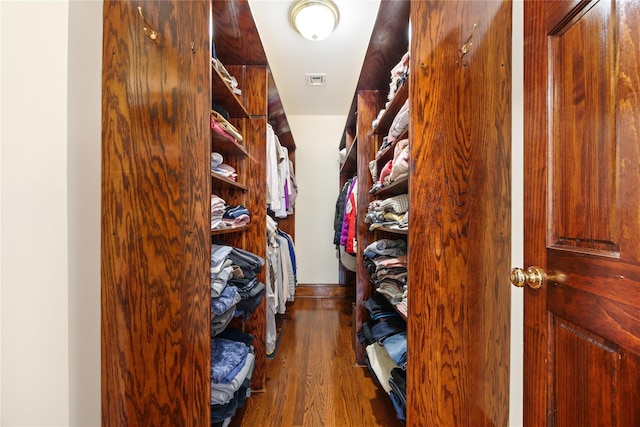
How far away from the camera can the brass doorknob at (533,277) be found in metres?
0.62

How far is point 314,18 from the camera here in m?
1.60

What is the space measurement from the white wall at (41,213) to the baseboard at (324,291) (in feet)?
8.04

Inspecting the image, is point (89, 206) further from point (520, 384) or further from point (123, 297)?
point (520, 384)

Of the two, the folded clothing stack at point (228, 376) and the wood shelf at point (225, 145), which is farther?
the wood shelf at point (225, 145)

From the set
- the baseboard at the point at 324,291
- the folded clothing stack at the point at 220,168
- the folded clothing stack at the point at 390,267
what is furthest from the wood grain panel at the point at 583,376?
the baseboard at the point at 324,291

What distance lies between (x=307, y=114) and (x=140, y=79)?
2.51 meters

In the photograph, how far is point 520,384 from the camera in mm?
788

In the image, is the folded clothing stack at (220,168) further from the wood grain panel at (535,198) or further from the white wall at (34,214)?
the wood grain panel at (535,198)

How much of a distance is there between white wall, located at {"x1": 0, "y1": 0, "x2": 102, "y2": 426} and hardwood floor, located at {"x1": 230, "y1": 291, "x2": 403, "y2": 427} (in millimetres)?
953

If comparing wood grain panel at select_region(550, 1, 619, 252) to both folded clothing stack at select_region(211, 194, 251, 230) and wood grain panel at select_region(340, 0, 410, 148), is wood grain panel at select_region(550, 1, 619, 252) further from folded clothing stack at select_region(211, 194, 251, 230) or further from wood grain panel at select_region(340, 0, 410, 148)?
folded clothing stack at select_region(211, 194, 251, 230)

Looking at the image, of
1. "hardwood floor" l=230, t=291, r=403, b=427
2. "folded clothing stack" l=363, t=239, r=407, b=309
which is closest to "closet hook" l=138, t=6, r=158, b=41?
"folded clothing stack" l=363, t=239, r=407, b=309

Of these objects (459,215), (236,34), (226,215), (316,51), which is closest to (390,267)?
(459,215)

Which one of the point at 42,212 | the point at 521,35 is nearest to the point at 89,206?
the point at 42,212

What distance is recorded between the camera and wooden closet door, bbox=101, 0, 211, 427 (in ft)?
2.58
